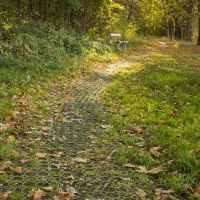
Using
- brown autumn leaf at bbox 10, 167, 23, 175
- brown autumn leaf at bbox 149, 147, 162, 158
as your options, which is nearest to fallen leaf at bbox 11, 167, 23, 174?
brown autumn leaf at bbox 10, 167, 23, 175

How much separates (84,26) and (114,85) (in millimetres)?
13467

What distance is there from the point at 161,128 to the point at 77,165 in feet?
7.45

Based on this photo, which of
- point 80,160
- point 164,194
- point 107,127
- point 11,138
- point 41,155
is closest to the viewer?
point 164,194

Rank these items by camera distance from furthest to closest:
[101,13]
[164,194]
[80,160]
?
1. [101,13]
2. [80,160]
3. [164,194]

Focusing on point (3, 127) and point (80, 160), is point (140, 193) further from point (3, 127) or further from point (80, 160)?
point (3, 127)

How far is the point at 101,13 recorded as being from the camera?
27656 mm

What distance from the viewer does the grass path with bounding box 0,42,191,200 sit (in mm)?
4938

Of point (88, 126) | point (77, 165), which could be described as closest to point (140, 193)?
point (77, 165)

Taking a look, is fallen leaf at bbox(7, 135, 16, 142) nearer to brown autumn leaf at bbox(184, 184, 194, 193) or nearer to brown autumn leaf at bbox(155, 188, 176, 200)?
brown autumn leaf at bbox(155, 188, 176, 200)

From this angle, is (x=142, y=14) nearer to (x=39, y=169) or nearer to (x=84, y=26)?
(x=84, y=26)

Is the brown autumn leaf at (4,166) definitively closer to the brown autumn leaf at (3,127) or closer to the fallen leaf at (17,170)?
the fallen leaf at (17,170)

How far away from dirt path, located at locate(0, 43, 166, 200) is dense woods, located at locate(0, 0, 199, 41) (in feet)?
36.4

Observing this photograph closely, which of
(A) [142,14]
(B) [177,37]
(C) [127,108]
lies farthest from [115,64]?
(B) [177,37]

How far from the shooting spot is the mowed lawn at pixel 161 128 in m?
5.41
